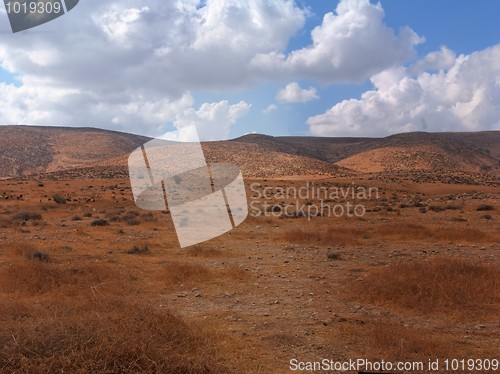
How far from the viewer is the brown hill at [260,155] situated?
70188mm

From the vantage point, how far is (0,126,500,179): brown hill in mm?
70188

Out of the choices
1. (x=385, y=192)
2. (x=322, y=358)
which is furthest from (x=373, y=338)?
(x=385, y=192)

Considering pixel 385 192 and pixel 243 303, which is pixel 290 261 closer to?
pixel 243 303

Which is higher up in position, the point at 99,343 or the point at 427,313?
the point at 99,343

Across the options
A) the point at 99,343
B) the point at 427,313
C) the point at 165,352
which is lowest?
the point at 427,313

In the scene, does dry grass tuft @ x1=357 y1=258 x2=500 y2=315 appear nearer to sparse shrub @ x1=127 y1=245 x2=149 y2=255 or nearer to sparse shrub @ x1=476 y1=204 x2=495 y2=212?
sparse shrub @ x1=127 y1=245 x2=149 y2=255

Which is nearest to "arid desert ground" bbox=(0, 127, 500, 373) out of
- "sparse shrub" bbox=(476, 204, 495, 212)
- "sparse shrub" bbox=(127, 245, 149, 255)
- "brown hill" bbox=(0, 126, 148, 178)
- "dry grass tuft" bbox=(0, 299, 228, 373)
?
"dry grass tuft" bbox=(0, 299, 228, 373)

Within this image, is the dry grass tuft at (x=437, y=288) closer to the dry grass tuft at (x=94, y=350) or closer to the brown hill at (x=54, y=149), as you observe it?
the dry grass tuft at (x=94, y=350)

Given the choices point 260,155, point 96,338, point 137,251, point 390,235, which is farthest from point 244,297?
point 260,155

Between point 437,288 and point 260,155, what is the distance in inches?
2773

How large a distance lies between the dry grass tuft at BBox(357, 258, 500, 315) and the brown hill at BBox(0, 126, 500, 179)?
172 feet

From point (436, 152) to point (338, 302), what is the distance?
258 feet

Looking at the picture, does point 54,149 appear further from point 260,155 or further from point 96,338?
point 96,338

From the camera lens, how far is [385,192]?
39.8 metres
